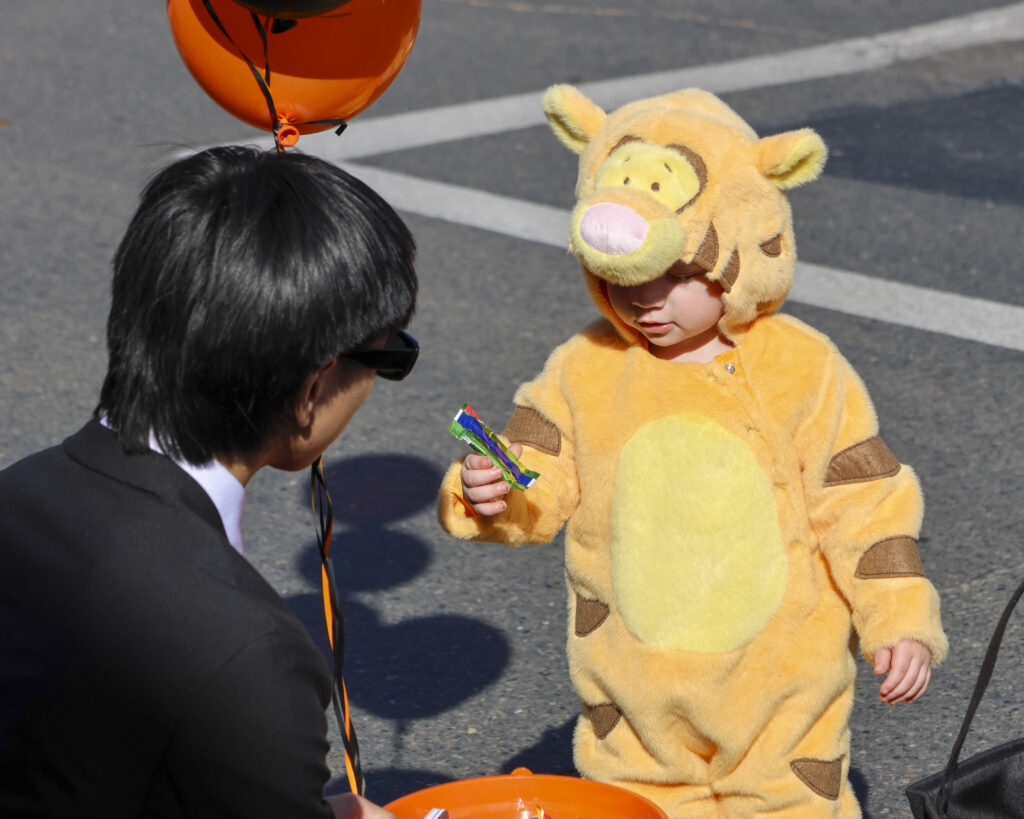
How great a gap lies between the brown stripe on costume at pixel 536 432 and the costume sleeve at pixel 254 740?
97cm

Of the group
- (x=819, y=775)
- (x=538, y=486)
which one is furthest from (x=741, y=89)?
(x=819, y=775)

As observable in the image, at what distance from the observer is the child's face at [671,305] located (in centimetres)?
231

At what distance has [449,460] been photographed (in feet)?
14.8

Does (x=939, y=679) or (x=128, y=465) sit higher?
(x=128, y=465)

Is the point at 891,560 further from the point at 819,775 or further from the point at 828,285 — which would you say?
the point at 828,285

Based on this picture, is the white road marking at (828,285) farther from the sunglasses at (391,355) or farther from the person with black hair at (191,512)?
the person with black hair at (191,512)

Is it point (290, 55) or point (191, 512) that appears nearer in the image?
point (191, 512)

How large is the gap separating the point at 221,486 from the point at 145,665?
26cm

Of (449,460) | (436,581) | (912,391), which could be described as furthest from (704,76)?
(436,581)

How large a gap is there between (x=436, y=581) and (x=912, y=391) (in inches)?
77.6

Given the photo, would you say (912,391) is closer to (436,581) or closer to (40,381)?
(436,581)

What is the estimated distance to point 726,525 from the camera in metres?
2.27

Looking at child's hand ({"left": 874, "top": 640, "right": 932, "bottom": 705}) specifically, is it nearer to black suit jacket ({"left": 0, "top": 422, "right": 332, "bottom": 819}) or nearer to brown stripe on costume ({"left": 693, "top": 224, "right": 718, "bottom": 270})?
brown stripe on costume ({"left": 693, "top": 224, "right": 718, "bottom": 270})

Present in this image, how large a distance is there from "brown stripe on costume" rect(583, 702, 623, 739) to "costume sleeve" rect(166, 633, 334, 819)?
0.96 meters
